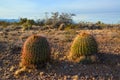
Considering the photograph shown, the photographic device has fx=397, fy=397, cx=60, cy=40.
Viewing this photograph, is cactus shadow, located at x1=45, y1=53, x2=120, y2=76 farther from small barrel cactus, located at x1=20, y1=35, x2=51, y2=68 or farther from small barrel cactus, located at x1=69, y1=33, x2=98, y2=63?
small barrel cactus, located at x1=20, y1=35, x2=51, y2=68

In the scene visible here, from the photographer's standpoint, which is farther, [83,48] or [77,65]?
[83,48]

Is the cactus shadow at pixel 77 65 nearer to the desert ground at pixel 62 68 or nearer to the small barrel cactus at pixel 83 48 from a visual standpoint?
the desert ground at pixel 62 68

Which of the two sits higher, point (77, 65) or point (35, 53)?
point (35, 53)

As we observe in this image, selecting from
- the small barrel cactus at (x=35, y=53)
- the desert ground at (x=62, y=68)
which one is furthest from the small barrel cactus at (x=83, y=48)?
the small barrel cactus at (x=35, y=53)

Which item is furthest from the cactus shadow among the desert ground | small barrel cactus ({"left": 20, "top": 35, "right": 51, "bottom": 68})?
small barrel cactus ({"left": 20, "top": 35, "right": 51, "bottom": 68})

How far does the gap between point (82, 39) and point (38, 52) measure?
5.63ft

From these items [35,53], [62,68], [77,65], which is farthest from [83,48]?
[35,53]

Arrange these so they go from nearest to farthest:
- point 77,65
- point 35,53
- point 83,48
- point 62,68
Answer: point 35,53 → point 62,68 → point 77,65 → point 83,48

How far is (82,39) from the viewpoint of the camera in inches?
523

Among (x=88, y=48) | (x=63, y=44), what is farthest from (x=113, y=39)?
(x=88, y=48)

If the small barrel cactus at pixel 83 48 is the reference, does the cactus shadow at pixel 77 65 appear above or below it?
below

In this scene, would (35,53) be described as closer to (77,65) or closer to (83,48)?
(77,65)

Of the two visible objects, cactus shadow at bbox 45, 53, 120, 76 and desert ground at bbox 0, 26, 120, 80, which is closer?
desert ground at bbox 0, 26, 120, 80

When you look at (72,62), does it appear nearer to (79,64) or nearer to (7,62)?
(79,64)
